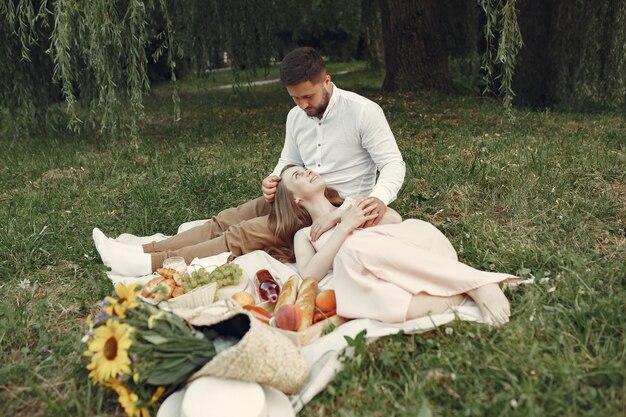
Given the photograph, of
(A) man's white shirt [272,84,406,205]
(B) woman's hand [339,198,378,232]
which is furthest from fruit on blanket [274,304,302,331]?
(A) man's white shirt [272,84,406,205]

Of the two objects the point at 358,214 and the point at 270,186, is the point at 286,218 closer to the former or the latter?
the point at 270,186

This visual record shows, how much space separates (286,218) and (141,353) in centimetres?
162

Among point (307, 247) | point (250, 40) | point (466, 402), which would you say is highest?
point (250, 40)

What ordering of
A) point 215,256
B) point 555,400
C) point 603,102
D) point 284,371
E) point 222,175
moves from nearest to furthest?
point 555,400 → point 284,371 → point 215,256 → point 222,175 → point 603,102

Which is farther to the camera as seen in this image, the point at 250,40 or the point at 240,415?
the point at 250,40

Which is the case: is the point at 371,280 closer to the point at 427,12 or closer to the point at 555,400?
the point at 555,400

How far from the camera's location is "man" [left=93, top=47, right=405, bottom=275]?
11.3 feet

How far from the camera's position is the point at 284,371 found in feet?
7.70

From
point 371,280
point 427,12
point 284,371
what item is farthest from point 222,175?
point 427,12

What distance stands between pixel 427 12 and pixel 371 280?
7331mm

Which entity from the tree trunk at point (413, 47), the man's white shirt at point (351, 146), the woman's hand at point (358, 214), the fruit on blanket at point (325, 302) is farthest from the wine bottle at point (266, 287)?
the tree trunk at point (413, 47)

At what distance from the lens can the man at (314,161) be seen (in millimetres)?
3449

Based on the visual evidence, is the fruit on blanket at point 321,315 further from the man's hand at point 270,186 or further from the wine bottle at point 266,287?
the man's hand at point 270,186

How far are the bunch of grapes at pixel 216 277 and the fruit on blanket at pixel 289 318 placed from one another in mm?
671
